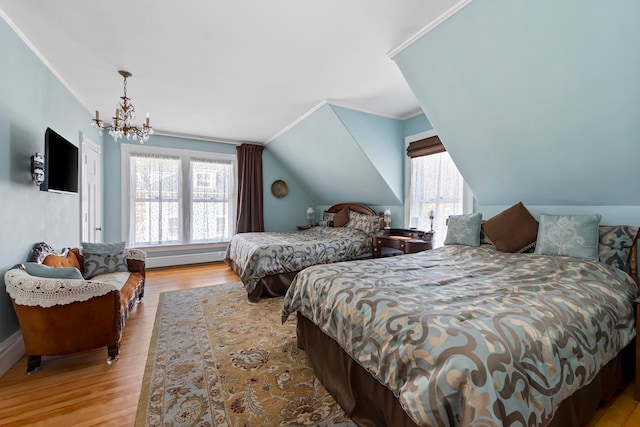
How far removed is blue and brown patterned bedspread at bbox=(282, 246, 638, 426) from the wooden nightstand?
1.35 metres

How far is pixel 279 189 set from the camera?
6035 millimetres

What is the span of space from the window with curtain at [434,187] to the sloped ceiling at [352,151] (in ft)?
0.97

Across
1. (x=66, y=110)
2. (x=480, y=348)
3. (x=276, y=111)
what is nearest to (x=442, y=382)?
(x=480, y=348)

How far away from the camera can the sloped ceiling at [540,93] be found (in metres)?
1.70

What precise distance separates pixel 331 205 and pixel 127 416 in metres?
4.90

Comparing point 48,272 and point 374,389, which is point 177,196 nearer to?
point 48,272

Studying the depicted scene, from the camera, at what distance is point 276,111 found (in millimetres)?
3908

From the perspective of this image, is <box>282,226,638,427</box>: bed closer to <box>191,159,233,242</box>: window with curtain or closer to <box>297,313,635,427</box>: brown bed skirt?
<box>297,313,635,427</box>: brown bed skirt

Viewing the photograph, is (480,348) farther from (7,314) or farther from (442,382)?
(7,314)

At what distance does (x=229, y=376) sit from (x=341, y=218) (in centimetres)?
346

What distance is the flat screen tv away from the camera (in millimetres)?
2340

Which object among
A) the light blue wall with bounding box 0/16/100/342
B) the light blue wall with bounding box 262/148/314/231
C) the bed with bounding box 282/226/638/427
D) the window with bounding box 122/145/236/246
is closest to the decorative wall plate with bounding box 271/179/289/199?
the light blue wall with bounding box 262/148/314/231

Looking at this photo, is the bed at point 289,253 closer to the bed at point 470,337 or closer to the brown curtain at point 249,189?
the brown curtain at point 249,189

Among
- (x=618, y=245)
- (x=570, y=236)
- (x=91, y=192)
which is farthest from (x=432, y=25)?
(x=91, y=192)
